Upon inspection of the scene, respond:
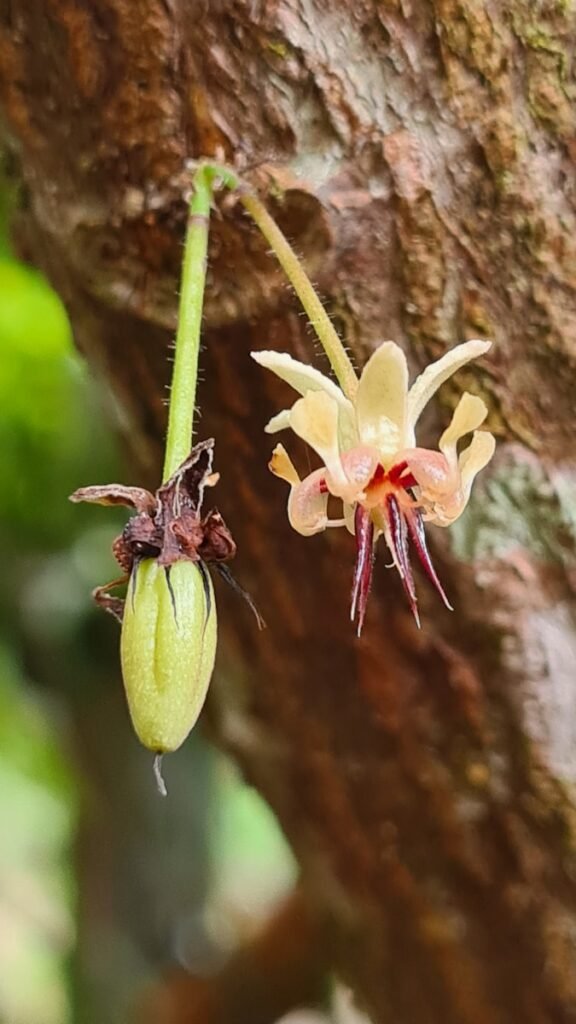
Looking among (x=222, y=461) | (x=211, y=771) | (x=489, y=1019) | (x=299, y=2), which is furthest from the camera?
(x=211, y=771)

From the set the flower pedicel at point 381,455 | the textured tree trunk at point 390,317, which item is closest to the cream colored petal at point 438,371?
the flower pedicel at point 381,455

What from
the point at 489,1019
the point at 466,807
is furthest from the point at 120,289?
the point at 489,1019

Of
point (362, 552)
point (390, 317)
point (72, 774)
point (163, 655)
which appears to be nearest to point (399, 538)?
point (362, 552)

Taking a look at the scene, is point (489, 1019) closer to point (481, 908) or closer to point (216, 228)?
point (481, 908)

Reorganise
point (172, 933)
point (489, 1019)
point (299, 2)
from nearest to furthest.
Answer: point (299, 2) < point (489, 1019) < point (172, 933)

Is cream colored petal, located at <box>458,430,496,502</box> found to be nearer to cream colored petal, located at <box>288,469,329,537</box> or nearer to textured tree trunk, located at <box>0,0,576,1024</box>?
cream colored petal, located at <box>288,469,329,537</box>

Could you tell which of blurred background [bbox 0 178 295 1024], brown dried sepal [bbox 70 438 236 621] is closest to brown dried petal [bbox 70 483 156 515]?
brown dried sepal [bbox 70 438 236 621]

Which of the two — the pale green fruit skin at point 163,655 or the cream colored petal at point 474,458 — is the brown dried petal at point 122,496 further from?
the cream colored petal at point 474,458
